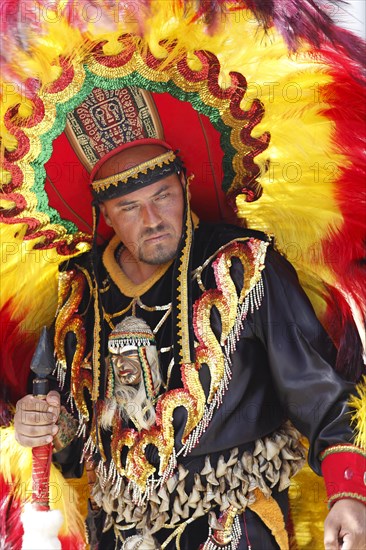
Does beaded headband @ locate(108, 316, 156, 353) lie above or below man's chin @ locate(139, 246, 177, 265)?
below

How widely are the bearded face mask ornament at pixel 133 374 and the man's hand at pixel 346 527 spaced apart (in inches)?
23.3

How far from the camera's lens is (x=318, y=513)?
309cm

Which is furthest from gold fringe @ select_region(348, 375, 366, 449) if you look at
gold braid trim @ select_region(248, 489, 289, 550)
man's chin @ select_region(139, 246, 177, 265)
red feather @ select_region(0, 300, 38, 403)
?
red feather @ select_region(0, 300, 38, 403)

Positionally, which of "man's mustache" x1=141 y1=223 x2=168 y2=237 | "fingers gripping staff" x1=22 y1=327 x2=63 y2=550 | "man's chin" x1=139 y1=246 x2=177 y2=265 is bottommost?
"fingers gripping staff" x1=22 y1=327 x2=63 y2=550

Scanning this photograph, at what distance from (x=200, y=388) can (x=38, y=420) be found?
1.63 feet

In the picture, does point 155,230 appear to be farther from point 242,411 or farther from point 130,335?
point 242,411

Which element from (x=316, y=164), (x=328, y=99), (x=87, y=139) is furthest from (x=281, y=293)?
(x=87, y=139)

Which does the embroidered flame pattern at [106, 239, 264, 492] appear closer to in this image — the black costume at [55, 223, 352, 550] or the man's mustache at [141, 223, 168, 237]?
the black costume at [55, 223, 352, 550]

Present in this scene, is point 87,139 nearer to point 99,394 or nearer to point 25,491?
point 99,394

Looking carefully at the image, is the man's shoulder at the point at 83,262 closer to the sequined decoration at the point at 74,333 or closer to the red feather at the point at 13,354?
the sequined decoration at the point at 74,333

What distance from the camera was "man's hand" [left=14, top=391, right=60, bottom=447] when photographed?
2840 millimetres

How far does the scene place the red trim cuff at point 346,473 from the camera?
8.27 feet

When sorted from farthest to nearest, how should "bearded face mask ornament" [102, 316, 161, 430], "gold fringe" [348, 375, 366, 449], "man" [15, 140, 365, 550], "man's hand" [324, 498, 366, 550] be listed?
1. "bearded face mask ornament" [102, 316, 161, 430]
2. "man" [15, 140, 365, 550]
3. "gold fringe" [348, 375, 366, 449]
4. "man's hand" [324, 498, 366, 550]

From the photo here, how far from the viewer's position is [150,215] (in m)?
2.83
